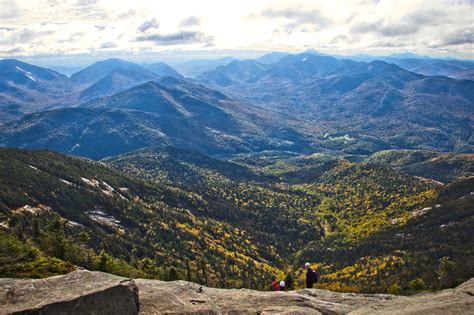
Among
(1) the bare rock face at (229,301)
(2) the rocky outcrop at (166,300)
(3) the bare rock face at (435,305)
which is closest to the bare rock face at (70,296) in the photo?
(2) the rocky outcrop at (166,300)

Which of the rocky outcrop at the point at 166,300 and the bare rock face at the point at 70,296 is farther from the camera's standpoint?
the rocky outcrop at the point at 166,300

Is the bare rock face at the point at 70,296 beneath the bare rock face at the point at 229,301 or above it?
above

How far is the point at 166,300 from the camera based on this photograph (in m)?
42.3

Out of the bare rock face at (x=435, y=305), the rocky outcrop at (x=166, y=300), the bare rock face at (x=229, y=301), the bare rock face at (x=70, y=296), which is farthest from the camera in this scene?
the bare rock face at (x=229, y=301)

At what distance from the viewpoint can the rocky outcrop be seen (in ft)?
122

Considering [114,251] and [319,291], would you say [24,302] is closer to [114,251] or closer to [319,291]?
[319,291]

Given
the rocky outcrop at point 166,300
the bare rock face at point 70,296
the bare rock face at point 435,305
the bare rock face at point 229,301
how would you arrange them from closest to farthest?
the bare rock face at point 435,305 < the bare rock face at point 70,296 < the rocky outcrop at point 166,300 < the bare rock face at point 229,301

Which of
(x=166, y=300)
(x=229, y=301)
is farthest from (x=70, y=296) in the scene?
(x=229, y=301)

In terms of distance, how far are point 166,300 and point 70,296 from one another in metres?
9.60

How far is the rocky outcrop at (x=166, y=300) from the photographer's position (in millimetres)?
37062

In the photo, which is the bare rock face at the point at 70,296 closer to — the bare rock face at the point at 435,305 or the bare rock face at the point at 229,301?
the bare rock face at the point at 229,301

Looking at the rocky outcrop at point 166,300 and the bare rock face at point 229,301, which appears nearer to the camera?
the rocky outcrop at point 166,300

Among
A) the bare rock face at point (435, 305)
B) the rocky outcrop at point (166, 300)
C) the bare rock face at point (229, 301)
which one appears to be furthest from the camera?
the bare rock face at point (229, 301)

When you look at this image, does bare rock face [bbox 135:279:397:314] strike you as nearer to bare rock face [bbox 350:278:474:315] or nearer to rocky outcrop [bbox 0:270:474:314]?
rocky outcrop [bbox 0:270:474:314]
